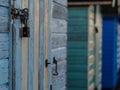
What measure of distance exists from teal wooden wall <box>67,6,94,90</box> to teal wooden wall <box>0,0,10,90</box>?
594 cm

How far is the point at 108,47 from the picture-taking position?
1331 centimetres

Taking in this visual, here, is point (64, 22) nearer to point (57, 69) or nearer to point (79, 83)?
point (57, 69)

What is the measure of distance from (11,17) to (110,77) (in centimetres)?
1005

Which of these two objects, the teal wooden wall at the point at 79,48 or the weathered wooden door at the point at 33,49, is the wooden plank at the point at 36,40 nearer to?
the weathered wooden door at the point at 33,49

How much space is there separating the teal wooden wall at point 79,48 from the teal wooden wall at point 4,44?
5.94 meters

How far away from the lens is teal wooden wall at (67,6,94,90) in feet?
30.5

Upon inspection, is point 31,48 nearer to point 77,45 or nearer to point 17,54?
point 17,54

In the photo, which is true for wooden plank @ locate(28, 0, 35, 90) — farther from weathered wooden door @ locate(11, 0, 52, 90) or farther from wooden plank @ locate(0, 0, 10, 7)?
wooden plank @ locate(0, 0, 10, 7)

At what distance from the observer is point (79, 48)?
939 centimetres

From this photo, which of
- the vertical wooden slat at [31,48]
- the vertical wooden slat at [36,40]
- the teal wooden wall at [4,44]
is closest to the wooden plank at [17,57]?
the teal wooden wall at [4,44]

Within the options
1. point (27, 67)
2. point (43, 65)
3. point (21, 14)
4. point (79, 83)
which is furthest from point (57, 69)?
point (79, 83)

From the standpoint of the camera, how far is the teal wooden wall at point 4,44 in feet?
10.8

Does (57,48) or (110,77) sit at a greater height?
(57,48)

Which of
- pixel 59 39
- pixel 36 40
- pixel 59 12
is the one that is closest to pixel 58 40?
pixel 59 39
